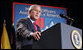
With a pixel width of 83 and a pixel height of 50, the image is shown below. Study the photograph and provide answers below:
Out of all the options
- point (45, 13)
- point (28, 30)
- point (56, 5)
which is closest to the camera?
point (28, 30)

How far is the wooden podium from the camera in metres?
1.71

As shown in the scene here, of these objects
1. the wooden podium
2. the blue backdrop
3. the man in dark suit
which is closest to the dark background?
the blue backdrop

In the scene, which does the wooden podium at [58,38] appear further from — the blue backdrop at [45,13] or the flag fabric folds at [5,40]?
the blue backdrop at [45,13]

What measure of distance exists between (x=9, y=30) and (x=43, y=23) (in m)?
0.95

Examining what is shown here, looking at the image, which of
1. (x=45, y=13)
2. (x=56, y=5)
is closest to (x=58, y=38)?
(x=45, y=13)

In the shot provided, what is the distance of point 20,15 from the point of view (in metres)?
4.93

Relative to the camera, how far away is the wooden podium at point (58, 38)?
1709 mm

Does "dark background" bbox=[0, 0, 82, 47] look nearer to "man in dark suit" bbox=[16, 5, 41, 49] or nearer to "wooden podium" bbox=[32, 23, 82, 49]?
"man in dark suit" bbox=[16, 5, 41, 49]

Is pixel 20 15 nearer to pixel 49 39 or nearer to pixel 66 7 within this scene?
pixel 66 7

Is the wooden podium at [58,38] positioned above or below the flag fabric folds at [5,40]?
above

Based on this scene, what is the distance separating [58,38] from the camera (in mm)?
1716

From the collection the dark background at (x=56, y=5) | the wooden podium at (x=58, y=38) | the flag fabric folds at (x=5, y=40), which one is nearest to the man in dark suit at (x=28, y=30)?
the flag fabric folds at (x=5, y=40)

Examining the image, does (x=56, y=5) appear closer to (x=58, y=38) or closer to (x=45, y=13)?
(x=45, y=13)

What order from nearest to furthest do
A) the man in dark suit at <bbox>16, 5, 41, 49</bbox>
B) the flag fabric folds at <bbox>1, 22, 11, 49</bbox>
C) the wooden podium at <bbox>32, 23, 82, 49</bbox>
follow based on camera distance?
1. the wooden podium at <bbox>32, 23, 82, 49</bbox>
2. the man in dark suit at <bbox>16, 5, 41, 49</bbox>
3. the flag fabric folds at <bbox>1, 22, 11, 49</bbox>
